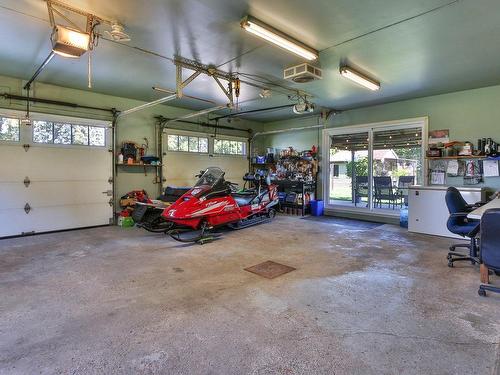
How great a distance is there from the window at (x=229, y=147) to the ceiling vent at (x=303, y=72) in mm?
4365

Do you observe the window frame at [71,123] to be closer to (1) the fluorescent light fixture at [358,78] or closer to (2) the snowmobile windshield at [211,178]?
(2) the snowmobile windshield at [211,178]

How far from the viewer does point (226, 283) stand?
309cm

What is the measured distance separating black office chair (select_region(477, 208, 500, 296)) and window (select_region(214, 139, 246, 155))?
691 centimetres

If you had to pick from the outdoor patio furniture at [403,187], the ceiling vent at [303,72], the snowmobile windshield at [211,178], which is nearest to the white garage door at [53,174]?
the snowmobile windshield at [211,178]

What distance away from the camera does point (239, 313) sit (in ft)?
8.00

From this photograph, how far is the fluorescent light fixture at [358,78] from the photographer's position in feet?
14.9

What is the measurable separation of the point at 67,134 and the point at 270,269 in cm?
522

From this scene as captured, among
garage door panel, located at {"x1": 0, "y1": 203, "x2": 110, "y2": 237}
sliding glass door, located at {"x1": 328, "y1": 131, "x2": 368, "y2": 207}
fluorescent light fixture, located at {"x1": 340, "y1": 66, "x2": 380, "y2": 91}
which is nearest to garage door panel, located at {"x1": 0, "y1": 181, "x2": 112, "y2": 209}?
garage door panel, located at {"x1": 0, "y1": 203, "x2": 110, "y2": 237}

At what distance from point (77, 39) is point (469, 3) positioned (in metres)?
4.10

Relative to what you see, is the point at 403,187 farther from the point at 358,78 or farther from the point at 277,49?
the point at 277,49

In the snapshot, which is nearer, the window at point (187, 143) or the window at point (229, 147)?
the window at point (187, 143)

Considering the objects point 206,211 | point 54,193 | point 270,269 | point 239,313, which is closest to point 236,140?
point 206,211

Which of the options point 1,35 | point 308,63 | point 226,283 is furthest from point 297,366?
point 1,35

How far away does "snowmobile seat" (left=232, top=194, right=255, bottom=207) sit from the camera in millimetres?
6109
